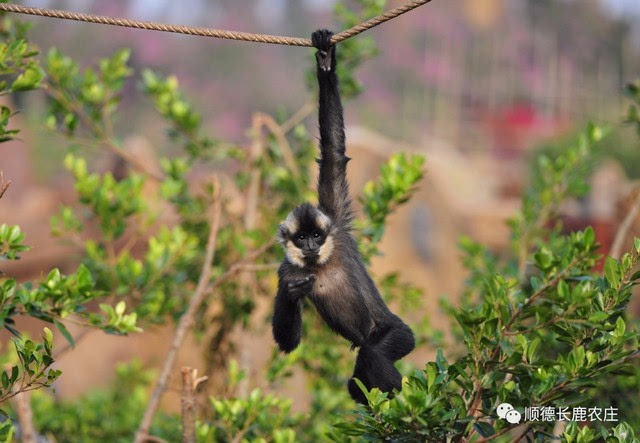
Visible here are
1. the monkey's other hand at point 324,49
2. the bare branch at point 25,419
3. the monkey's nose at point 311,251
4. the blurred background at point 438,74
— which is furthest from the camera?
the blurred background at point 438,74

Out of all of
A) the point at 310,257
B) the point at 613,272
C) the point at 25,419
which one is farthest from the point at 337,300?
the point at 25,419

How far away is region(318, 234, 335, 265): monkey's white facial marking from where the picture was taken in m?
5.40

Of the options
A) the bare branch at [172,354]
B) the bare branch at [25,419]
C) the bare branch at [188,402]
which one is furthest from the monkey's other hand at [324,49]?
the bare branch at [25,419]

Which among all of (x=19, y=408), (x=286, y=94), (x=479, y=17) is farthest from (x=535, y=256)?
(x=479, y=17)

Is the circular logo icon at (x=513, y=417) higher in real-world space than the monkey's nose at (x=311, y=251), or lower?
lower

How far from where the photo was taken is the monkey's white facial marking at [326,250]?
5.40 metres

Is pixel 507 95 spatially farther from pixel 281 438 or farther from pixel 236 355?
pixel 281 438

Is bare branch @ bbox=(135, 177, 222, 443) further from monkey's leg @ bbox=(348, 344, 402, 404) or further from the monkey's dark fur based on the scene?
monkey's leg @ bbox=(348, 344, 402, 404)

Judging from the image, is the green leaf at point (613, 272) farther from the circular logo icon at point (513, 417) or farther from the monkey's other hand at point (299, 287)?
the monkey's other hand at point (299, 287)

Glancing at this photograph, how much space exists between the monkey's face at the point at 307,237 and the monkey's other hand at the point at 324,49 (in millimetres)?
878

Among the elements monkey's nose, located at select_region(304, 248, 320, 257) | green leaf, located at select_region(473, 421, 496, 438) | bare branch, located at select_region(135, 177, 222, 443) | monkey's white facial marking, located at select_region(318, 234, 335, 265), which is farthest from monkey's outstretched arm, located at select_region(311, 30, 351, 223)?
green leaf, located at select_region(473, 421, 496, 438)

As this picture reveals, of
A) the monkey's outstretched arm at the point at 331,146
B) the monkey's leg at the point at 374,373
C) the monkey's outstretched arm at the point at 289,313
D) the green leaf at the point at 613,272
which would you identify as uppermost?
the monkey's outstretched arm at the point at 331,146

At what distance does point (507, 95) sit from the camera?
3309 centimetres

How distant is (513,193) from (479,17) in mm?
17507
